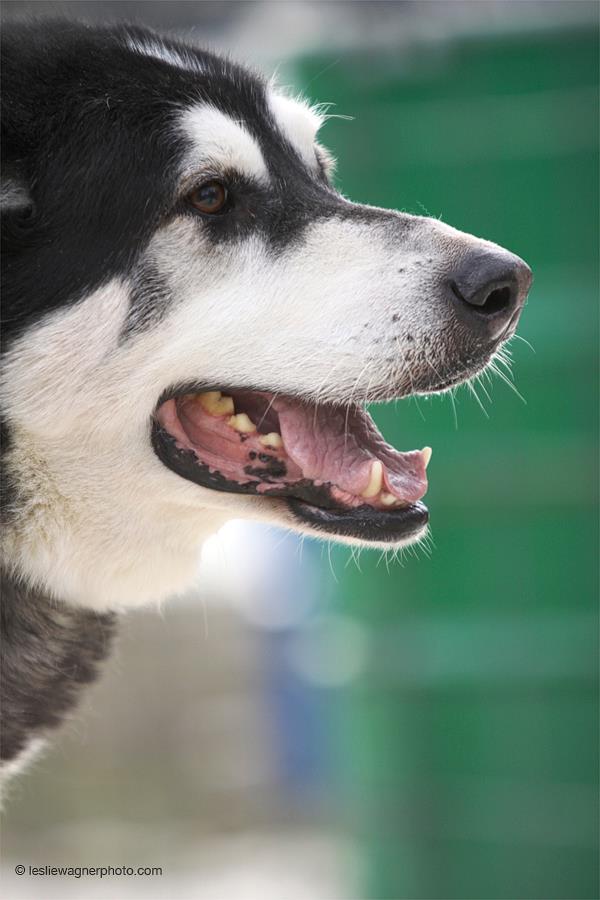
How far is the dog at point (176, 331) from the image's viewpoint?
291cm

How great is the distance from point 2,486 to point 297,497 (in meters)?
0.68

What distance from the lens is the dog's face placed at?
2904 millimetres

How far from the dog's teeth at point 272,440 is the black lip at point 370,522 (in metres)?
0.17

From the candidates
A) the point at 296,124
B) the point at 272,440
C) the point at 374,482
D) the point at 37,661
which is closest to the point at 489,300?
the point at 374,482

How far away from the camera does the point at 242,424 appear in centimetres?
306

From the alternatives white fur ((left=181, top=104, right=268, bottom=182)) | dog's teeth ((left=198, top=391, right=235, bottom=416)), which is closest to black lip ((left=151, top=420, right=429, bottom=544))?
dog's teeth ((left=198, top=391, right=235, bottom=416))

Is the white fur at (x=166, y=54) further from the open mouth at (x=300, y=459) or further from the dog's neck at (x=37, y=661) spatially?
the dog's neck at (x=37, y=661)

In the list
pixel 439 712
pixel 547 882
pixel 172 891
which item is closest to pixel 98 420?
pixel 439 712

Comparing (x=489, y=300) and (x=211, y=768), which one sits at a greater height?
(x=489, y=300)

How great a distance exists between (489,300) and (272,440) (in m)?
0.60

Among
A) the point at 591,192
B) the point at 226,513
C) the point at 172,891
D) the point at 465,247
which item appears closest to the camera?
the point at 465,247

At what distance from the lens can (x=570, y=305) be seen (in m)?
5.53

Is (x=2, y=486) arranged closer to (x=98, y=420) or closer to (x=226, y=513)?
(x=98, y=420)

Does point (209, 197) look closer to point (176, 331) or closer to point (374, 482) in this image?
point (176, 331)
